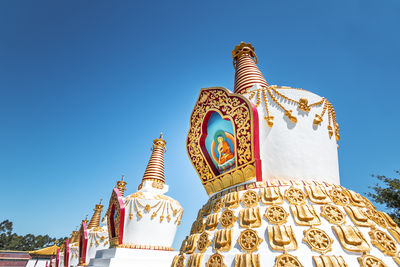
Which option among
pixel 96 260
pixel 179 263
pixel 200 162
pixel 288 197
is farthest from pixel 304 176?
pixel 96 260

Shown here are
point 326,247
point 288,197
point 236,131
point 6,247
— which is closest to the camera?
point 326,247

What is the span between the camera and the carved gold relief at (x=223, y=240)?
329 centimetres

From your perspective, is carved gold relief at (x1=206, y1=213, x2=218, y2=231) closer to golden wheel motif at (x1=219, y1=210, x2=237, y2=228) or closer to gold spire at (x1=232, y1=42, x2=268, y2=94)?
golden wheel motif at (x1=219, y1=210, x2=237, y2=228)

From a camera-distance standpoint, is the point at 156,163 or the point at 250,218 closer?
the point at 250,218

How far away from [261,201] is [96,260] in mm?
9961

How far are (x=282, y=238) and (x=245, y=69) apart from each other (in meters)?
4.90

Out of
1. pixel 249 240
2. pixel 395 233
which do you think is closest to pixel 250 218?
pixel 249 240

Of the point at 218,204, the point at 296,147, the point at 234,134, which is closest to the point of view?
the point at 218,204

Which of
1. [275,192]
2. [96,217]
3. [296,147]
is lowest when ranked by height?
[275,192]

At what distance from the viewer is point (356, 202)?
12.3 ft

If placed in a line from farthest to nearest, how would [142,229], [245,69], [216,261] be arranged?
[142,229], [245,69], [216,261]

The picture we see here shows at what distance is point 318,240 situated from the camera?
9.73ft

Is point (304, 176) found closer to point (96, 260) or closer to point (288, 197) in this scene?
point (288, 197)

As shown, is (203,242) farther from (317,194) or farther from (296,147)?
(296,147)
